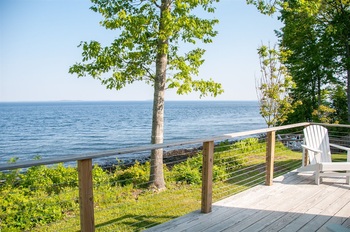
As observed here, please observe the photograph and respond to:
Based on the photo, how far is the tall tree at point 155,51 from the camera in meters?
5.48

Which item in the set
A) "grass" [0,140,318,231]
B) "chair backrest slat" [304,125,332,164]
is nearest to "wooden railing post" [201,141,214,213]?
"grass" [0,140,318,231]

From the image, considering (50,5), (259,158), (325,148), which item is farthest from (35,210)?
(50,5)

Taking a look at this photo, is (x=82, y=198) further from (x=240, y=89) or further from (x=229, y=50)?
(x=240, y=89)

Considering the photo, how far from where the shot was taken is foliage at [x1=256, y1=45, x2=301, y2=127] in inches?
426

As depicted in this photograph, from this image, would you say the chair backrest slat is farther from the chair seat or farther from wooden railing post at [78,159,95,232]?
wooden railing post at [78,159,95,232]

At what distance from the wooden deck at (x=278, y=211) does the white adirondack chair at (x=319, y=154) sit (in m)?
0.19

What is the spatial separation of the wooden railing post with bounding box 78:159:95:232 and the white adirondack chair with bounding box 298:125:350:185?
3.49 m

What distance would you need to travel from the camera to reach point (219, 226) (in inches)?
116

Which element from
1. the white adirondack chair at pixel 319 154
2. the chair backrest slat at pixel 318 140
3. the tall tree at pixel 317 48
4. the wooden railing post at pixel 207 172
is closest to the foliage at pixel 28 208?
the wooden railing post at pixel 207 172

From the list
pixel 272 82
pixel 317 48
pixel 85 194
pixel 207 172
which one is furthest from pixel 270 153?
pixel 317 48

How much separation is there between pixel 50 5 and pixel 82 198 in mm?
31058

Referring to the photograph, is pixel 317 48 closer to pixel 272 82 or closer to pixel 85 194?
pixel 272 82

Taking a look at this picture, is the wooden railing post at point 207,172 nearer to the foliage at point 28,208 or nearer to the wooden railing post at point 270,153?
the wooden railing post at point 270,153

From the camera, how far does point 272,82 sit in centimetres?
1093
